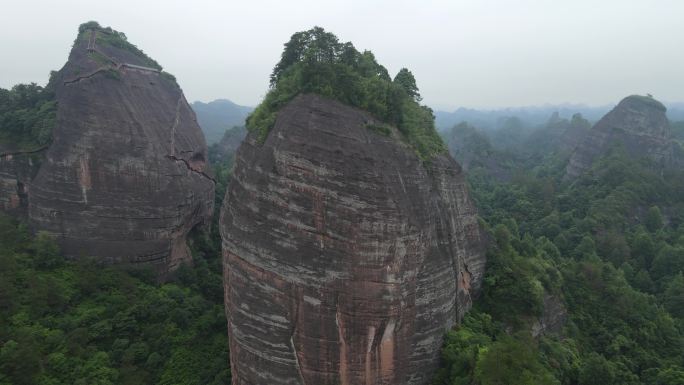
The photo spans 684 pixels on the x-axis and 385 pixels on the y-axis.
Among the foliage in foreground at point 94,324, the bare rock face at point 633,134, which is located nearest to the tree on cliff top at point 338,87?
the foliage in foreground at point 94,324

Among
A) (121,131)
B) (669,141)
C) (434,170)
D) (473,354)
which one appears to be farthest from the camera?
(669,141)

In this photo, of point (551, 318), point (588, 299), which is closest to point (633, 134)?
point (588, 299)

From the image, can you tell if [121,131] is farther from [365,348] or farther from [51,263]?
[365,348]

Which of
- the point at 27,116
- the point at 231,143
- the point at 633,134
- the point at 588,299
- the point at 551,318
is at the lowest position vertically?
the point at 588,299

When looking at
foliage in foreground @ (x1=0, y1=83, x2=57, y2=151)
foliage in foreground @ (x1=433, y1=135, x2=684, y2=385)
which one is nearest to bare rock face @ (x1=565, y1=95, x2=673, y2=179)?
foliage in foreground @ (x1=433, y1=135, x2=684, y2=385)

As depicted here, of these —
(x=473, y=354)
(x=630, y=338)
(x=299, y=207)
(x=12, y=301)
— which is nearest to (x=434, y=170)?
(x=299, y=207)

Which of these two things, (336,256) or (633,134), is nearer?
(336,256)

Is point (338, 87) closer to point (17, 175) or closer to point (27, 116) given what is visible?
point (17, 175)
